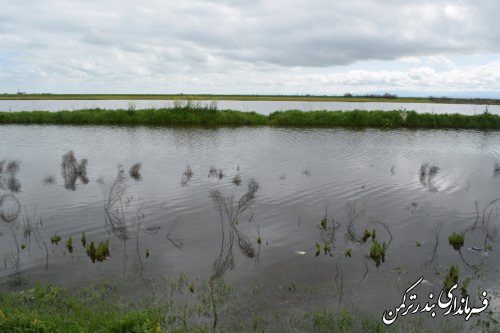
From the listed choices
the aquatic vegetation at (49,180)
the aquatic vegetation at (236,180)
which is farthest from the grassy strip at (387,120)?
the aquatic vegetation at (49,180)

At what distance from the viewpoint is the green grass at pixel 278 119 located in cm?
5059

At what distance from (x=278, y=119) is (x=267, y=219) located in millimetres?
36782

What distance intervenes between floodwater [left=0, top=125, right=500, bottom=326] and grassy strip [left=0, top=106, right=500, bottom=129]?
19788 mm

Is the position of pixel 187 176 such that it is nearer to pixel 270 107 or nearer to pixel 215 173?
pixel 215 173

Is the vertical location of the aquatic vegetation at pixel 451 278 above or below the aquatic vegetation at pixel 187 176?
below

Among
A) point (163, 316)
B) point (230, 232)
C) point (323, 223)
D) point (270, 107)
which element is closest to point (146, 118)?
point (230, 232)

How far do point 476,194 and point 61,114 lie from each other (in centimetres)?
4919

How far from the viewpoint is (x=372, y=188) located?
20297 mm

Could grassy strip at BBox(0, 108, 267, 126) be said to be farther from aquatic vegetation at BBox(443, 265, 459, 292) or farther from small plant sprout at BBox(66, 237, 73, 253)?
aquatic vegetation at BBox(443, 265, 459, 292)

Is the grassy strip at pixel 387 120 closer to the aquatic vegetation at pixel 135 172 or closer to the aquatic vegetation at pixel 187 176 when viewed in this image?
the aquatic vegetation at pixel 187 176

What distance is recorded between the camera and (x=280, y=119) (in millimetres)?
51375

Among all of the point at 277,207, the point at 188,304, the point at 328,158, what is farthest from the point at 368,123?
the point at 188,304

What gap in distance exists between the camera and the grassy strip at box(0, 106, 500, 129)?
5062 cm

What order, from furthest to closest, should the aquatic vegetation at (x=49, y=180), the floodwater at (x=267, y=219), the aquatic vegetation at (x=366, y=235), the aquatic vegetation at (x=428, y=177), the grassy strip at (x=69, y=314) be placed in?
the aquatic vegetation at (x=49, y=180) < the aquatic vegetation at (x=428, y=177) < the aquatic vegetation at (x=366, y=235) < the floodwater at (x=267, y=219) < the grassy strip at (x=69, y=314)
